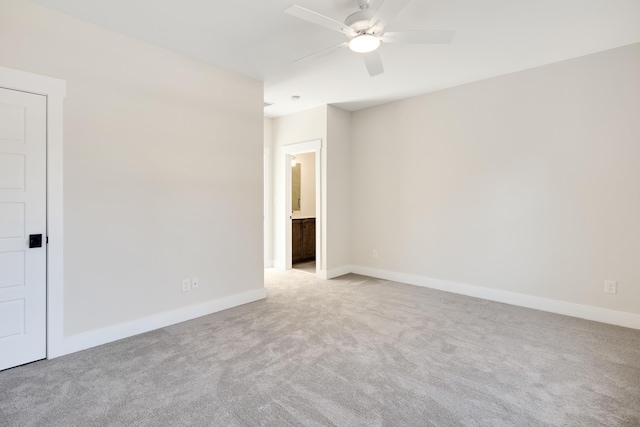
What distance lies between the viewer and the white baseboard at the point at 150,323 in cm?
258

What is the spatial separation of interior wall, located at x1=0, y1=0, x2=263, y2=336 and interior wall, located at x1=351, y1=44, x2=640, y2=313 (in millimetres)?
2235

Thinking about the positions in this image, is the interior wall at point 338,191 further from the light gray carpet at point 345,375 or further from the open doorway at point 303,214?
the light gray carpet at point 345,375

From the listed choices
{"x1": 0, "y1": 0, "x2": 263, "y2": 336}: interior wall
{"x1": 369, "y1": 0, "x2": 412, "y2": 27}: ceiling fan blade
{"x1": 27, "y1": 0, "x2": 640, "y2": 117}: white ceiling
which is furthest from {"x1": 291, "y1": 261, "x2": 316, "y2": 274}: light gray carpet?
{"x1": 369, "y1": 0, "x2": 412, "y2": 27}: ceiling fan blade

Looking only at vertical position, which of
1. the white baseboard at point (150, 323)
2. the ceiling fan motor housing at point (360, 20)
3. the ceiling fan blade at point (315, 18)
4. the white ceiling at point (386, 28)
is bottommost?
the white baseboard at point (150, 323)

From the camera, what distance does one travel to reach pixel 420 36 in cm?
229

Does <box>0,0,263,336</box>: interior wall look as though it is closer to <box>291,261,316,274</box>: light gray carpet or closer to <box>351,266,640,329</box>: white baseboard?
<box>291,261,316,274</box>: light gray carpet

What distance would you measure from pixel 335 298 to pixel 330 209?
5.04 feet

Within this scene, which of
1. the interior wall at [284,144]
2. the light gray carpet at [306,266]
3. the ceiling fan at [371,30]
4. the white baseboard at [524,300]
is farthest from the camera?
the light gray carpet at [306,266]

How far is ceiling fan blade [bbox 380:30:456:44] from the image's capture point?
2215 millimetres

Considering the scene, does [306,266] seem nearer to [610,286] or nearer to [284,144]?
[284,144]

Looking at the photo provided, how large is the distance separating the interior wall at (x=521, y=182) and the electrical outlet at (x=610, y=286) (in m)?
0.05

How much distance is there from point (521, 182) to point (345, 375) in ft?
9.98

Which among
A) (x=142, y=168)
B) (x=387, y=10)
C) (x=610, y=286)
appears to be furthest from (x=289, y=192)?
(x=610, y=286)

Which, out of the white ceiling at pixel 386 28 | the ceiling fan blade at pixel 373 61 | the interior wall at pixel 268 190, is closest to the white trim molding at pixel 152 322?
the interior wall at pixel 268 190
